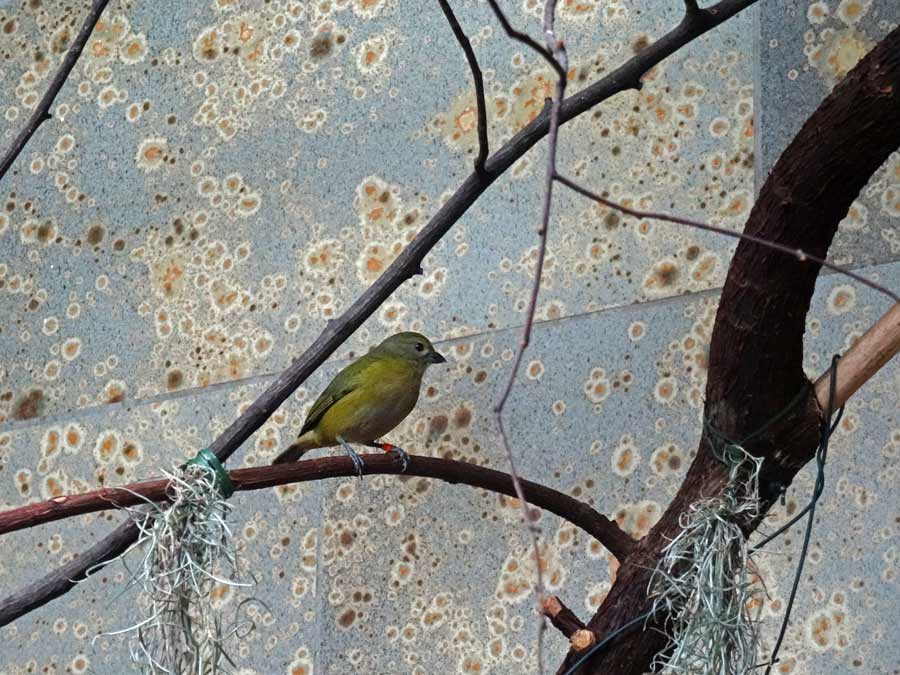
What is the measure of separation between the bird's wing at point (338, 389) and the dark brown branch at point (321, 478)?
0.49m

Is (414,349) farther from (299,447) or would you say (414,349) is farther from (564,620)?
(564,620)

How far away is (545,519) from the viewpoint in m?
3.07

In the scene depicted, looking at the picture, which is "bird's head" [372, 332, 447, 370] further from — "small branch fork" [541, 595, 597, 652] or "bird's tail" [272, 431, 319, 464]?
"small branch fork" [541, 595, 597, 652]

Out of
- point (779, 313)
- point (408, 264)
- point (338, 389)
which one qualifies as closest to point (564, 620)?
point (779, 313)

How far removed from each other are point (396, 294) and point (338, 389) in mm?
395

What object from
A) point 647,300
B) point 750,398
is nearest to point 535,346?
point 647,300

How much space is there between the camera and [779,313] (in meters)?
2.12

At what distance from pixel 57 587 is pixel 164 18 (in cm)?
193

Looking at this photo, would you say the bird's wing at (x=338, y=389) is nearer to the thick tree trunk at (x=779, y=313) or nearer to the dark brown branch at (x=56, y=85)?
the dark brown branch at (x=56, y=85)

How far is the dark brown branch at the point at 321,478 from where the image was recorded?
7.32 ft

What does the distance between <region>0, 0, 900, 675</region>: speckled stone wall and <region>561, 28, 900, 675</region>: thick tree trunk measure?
1.96 ft

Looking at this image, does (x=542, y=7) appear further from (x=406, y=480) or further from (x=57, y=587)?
(x=57, y=587)

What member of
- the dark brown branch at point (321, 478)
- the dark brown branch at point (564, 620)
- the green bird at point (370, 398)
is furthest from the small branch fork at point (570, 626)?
the green bird at point (370, 398)

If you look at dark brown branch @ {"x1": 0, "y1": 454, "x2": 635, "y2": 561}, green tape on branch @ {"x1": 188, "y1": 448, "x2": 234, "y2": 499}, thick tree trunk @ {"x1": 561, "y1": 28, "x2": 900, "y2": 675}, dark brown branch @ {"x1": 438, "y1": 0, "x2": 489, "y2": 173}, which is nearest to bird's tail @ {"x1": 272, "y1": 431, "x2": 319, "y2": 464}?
dark brown branch @ {"x1": 0, "y1": 454, "x2": 635, "y2": 561}
